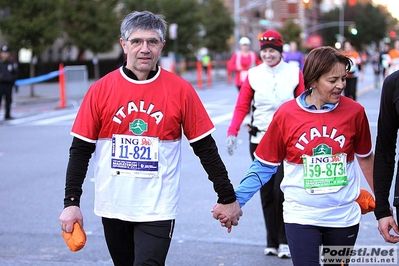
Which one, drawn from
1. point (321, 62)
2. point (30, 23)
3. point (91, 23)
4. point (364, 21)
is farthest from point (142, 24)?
point (364, 21)

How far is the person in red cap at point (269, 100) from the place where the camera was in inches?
237

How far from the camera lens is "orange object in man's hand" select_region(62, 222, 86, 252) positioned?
372 centimetres

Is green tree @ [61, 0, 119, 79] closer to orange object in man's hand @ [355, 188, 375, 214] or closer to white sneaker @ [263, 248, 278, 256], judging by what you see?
white sneaker @ [263, 248, 278, 256]

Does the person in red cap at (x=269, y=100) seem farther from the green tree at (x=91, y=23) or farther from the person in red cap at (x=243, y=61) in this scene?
the green tree at (x=91, y=23)

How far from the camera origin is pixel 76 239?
3.75m

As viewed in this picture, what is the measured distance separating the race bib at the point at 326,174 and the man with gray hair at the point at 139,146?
449 mm

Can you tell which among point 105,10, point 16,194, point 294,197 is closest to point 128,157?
point 294,197

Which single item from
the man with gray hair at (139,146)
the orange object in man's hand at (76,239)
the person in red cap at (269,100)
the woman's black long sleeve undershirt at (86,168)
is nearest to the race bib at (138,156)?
the man with gray hair at (139,146)

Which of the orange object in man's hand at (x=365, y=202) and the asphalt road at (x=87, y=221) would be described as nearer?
the orange object in man's hand at (x=365, y=202)

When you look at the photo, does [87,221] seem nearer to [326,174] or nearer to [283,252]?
[283,252]

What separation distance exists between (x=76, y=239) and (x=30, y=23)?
24182mm

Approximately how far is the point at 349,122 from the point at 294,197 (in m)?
0.52

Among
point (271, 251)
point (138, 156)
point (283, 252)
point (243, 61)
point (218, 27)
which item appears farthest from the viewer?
point (218, 27)

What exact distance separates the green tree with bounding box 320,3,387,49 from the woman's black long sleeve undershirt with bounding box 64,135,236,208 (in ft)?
307
